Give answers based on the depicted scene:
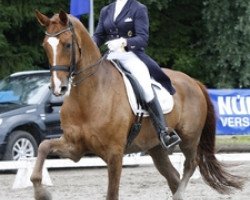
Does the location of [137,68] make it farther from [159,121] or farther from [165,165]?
[165,165]

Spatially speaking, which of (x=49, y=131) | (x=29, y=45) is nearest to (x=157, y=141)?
(x=49, y=131)

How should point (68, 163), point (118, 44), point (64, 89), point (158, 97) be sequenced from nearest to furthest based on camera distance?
1. point (64, 89)
2. point (118, 44)
3. point (158, 97)
4. point (68, 163)

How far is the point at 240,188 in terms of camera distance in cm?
1110

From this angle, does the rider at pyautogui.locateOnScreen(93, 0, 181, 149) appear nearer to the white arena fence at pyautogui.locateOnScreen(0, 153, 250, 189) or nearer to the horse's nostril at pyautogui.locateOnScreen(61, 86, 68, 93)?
the horse's nostril at pyautogui.locateOnScreen(61, 86, 68, 93)

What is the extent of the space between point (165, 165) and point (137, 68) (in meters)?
1.59

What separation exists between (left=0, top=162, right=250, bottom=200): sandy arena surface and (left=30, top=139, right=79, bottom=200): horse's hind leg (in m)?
2.88

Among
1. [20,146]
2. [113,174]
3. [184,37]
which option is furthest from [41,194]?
[184,37]

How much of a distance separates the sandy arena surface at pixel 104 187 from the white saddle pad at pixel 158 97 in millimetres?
1764

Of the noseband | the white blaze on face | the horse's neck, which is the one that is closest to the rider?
the horse's neck

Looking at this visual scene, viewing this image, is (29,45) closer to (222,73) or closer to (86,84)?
(222,73)

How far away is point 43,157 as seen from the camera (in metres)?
8.82

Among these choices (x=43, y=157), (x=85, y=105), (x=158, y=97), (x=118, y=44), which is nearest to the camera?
(x=43, y=157)

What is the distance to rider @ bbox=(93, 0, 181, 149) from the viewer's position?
31.9 ft

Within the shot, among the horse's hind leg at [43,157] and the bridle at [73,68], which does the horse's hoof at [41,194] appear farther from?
the bridle at [73,68]
